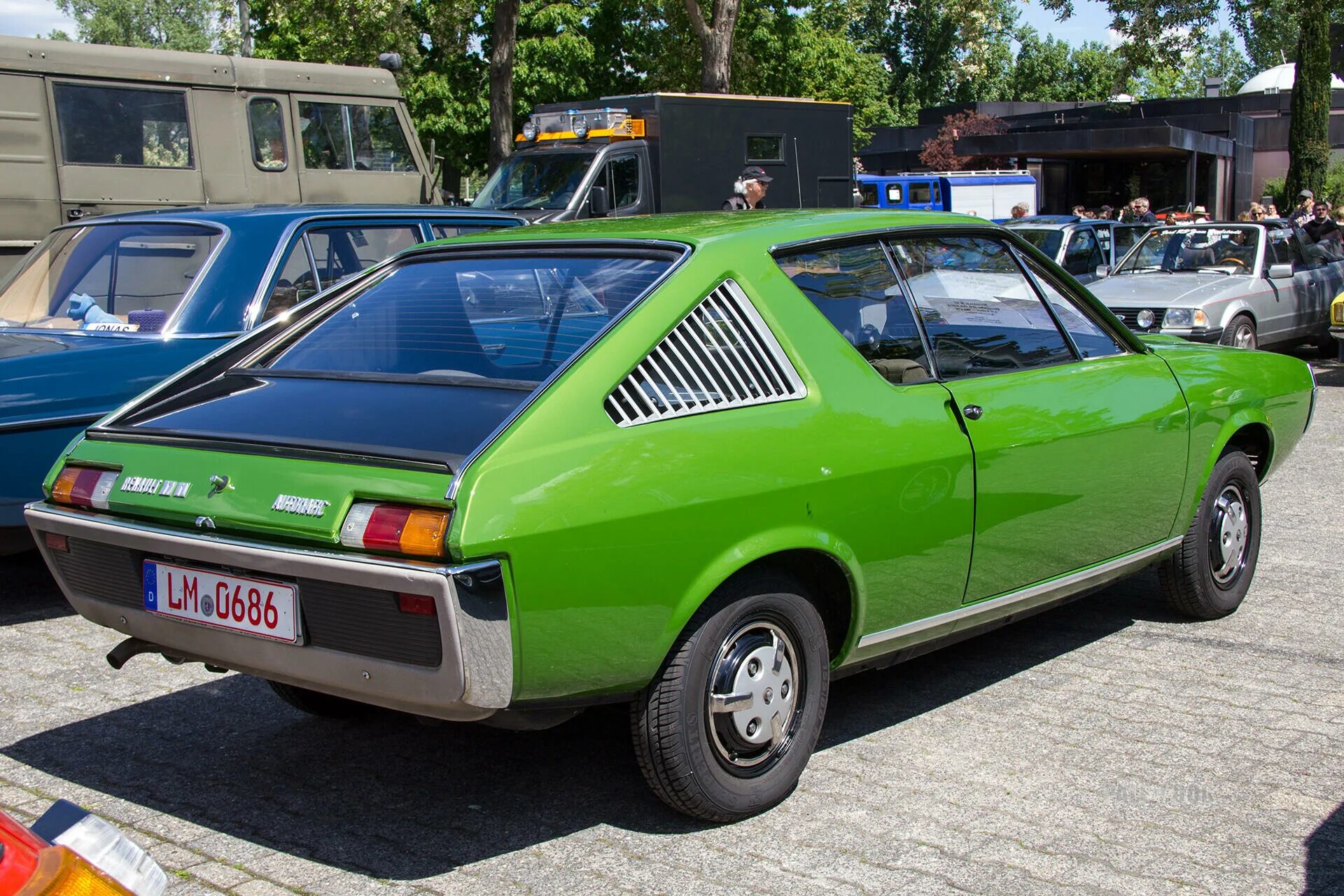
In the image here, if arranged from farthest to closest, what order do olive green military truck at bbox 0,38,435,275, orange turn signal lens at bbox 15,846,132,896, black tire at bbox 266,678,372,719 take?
olive green military truck at bbox 0,38,435,275, black tire at bbox 266,678,372,719, orange turn signal lens at bbox 15,846,132,896

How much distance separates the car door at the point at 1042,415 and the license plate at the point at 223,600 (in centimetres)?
208

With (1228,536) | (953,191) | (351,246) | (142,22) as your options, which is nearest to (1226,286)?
(1228,536)

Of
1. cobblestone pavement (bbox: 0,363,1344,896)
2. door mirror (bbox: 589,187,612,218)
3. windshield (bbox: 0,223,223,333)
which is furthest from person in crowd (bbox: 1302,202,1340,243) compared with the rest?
windshield (bbox: 0,223,223,333)

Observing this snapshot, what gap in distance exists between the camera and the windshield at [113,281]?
20.4ft

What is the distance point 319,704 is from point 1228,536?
3.61 metres

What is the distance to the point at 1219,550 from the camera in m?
5.37

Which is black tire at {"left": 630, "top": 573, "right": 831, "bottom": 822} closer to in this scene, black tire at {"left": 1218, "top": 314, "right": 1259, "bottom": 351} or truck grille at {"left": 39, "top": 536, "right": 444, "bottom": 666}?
truck grille at {"left": 39, "top": 536, "right": 444, "bottom": 666}

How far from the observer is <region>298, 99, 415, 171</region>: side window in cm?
1334

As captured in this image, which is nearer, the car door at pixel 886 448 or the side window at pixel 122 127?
the car door at pixel 886 448

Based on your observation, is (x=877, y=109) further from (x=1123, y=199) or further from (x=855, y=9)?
(x=1123, y=199)

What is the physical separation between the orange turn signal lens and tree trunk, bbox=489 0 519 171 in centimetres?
2290

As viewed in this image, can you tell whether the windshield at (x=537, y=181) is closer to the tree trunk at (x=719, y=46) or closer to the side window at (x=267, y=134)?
the side window at (x=267, y=134)

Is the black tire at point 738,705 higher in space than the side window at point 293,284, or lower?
lower

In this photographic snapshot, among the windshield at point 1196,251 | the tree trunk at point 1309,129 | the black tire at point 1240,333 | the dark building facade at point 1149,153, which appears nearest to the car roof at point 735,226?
the black tire at point 1240,333
